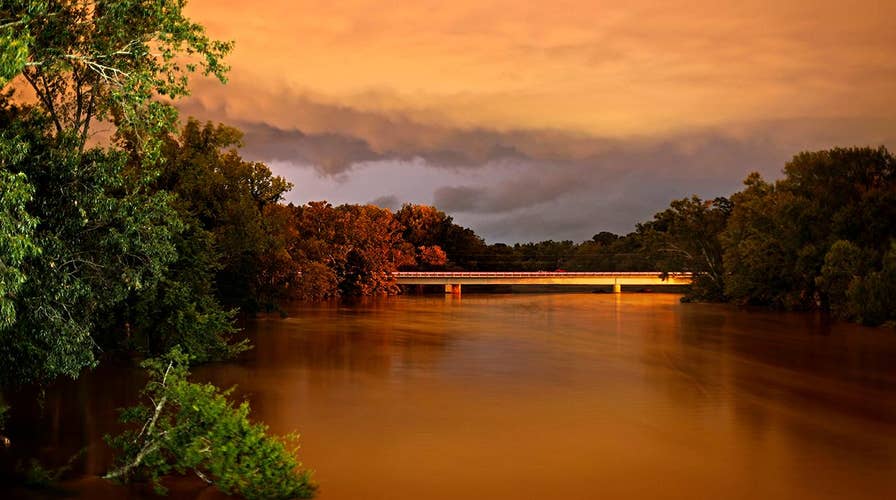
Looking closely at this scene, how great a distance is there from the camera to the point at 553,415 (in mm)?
19203

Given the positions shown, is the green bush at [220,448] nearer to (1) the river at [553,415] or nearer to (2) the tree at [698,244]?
(1) the river at [553,415]

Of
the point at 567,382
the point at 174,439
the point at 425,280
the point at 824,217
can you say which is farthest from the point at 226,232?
the point at 425,280

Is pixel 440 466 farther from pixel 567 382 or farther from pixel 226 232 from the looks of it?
pixel 226 232

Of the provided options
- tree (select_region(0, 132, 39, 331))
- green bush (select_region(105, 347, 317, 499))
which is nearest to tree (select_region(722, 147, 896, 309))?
green bush (select_region(105, 347, 317, 499))

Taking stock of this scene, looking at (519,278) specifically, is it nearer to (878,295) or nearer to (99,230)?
(878,295)

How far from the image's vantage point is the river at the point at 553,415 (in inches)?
527

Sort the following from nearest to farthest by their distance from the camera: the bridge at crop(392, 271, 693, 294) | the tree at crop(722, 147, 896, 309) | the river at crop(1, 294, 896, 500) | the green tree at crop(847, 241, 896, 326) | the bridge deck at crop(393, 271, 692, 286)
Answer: the river at crop(1, 294, 896, 500) < the green tree at crop(847, 241, 896, 326) < the tree at crop(722, 147, 896, 309) < the bridge at crop(392, 271, 693, 294) < the bridge deck at crop(393, 271, 692, 286)

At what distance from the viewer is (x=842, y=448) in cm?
1577

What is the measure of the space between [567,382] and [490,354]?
807 cm

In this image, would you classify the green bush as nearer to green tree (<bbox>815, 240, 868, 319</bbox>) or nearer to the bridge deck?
green tree (<bbox>815, 240, 868, 319</bbox>)

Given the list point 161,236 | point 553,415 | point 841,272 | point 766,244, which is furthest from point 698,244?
point 161,236

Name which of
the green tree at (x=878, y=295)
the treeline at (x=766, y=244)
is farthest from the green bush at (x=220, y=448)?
the green tree at (x=878, y=295)

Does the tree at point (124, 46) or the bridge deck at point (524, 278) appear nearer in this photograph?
the tree at point (124, 46)

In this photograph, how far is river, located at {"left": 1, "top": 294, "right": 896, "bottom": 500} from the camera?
13375 mm
